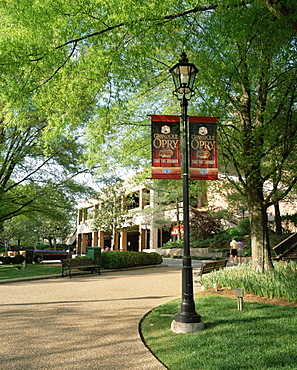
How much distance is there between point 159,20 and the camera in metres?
7.26

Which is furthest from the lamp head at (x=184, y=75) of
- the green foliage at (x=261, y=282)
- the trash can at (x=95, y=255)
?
the trash can at (x=95, y=255)

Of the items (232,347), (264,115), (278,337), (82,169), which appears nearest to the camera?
(232,347)

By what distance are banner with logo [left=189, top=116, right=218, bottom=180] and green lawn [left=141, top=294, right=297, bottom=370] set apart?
2.96m

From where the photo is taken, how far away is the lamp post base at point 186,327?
5.76m

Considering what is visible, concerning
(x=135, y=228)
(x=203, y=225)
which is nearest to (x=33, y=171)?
(x=203, y=225)

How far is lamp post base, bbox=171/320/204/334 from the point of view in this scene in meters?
5.76

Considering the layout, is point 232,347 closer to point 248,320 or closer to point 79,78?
point 248,320

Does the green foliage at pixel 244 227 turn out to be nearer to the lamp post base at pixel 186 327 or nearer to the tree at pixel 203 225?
the tree at pixel 203 225

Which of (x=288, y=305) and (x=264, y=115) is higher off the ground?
(x=264, y=115)

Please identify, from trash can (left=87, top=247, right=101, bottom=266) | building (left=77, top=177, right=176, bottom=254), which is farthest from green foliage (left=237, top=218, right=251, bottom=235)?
trash can (left=87, top=247, right=101, bottom=266)

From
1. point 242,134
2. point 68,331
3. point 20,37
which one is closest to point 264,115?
point 242,134

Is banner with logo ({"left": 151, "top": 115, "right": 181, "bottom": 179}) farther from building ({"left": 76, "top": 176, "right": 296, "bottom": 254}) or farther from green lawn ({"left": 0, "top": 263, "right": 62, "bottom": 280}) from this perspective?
green lawn ({"left": 0, "top": 263, "right": 62, "bottom": 280})

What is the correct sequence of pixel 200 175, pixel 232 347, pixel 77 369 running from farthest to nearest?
pixel 200 175, pixel 232 347, pixel 77 369

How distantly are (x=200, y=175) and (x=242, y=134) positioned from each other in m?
4.28
